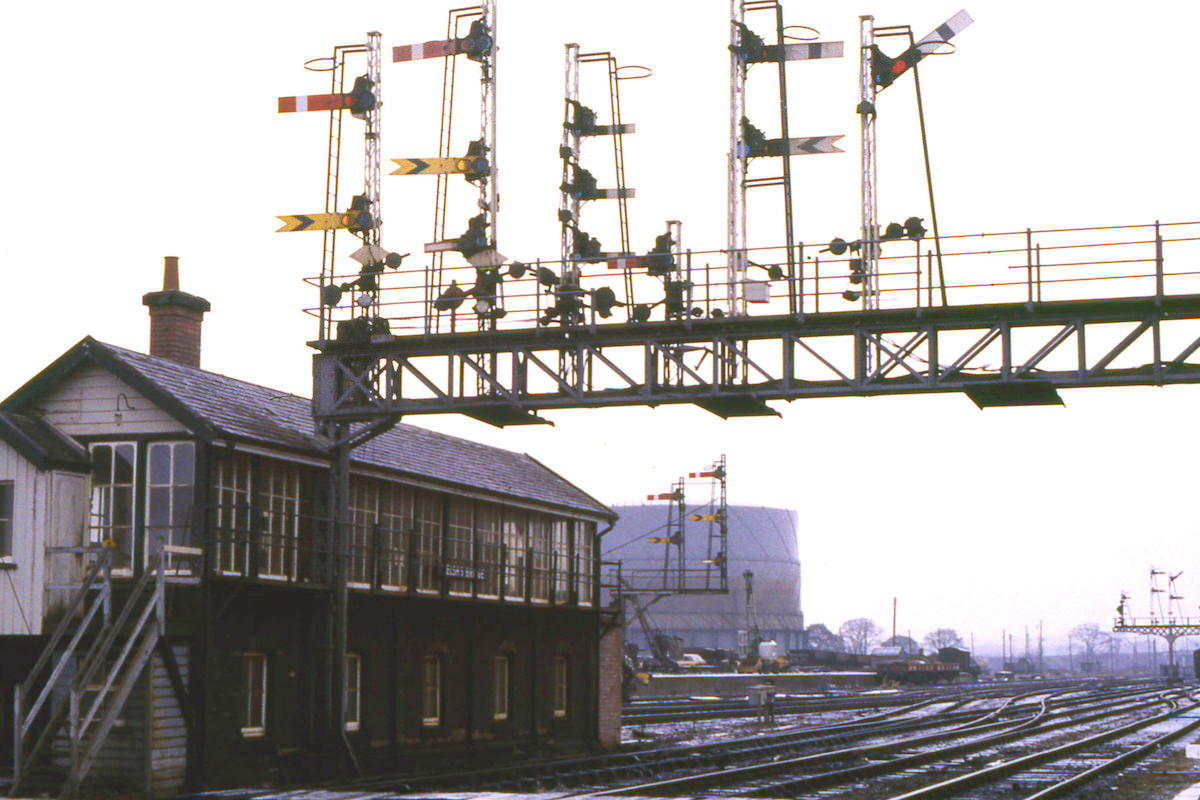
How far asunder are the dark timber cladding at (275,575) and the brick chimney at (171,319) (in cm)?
118

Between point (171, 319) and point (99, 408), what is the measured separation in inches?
135

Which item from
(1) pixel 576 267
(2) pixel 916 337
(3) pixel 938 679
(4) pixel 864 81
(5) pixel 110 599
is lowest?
(3) pixel 938 679

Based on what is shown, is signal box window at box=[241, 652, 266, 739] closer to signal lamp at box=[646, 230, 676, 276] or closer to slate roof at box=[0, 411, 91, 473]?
slate roof at box=[0, 411, 91, 473]

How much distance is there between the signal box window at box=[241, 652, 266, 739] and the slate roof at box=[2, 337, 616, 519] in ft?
10.2

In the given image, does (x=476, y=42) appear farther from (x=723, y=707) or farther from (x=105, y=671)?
(x=723, y=707)

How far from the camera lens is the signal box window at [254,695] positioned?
843 inches

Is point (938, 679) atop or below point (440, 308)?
below

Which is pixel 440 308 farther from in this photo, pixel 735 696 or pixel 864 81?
pixel 735 696

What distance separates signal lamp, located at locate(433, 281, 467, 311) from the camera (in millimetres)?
23047

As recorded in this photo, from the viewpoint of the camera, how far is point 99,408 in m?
21.8

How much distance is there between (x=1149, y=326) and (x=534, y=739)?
14.3 metres

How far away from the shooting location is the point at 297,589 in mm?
21734

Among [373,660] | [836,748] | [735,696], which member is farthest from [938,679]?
[373,660]

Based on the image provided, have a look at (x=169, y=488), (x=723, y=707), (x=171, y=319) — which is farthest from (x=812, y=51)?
(x=723, y=707)
